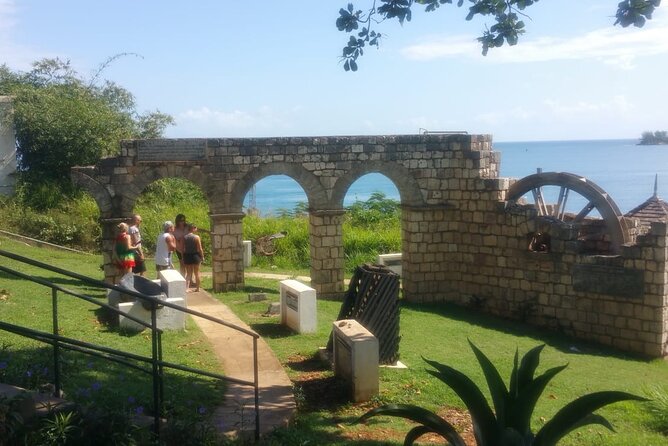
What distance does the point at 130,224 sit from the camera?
51.7 ft

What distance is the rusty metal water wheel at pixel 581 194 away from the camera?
51.6 ft

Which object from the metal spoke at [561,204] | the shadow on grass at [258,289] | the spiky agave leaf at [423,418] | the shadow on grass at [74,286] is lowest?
the shadow on grass at [258,289]

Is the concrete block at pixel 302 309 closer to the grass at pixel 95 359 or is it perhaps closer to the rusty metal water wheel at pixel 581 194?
the grass at pixel 95 359

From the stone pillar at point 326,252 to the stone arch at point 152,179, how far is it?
245cm

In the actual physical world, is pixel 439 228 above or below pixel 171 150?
below

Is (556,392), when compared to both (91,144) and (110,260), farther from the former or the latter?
(91,144)

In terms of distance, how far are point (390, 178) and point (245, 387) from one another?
9.01 meters

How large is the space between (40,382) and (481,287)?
12.0 meters

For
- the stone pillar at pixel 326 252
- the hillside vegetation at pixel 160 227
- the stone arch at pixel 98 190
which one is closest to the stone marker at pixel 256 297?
the stone pillar at pixel 326 252

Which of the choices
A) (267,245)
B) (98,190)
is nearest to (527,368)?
(98,190)

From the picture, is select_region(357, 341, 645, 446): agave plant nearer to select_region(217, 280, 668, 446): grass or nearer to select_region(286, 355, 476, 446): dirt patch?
select_region(217, 280, 668, 446): grass

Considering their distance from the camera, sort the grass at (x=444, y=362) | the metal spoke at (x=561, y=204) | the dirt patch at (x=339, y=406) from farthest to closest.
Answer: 1. the metal spoke at (x=561, y=204)
2. the grass at (x=444, y=362)
3. the dirt patch at (x=339, y=406)

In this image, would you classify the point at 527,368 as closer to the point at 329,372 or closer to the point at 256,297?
the point at 329,372

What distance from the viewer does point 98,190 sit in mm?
15703
